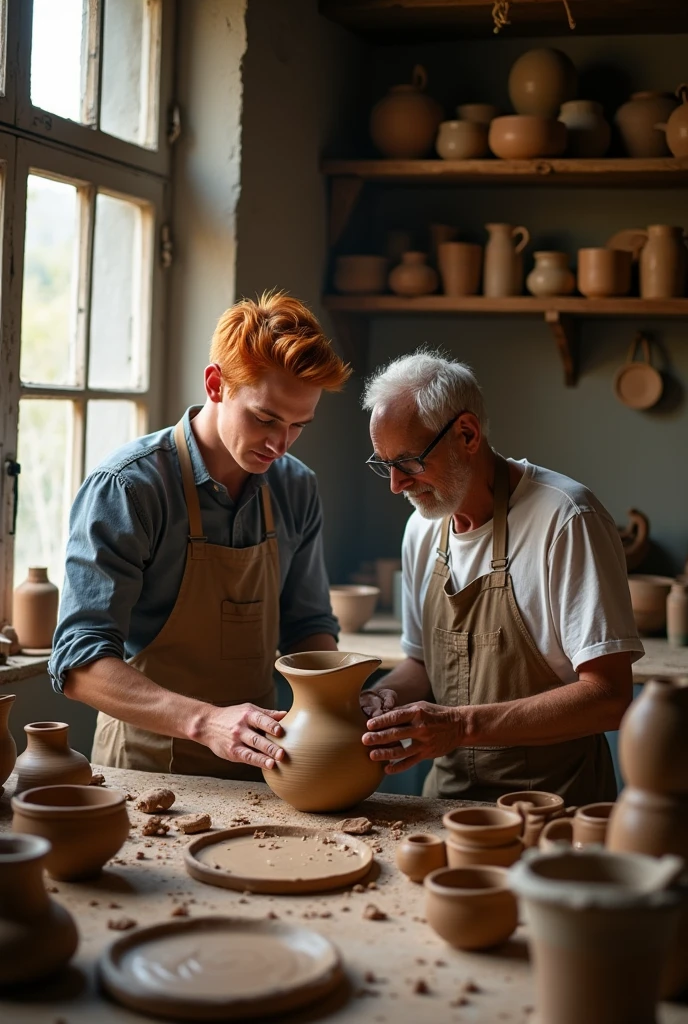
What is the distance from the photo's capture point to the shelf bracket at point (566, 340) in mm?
4305

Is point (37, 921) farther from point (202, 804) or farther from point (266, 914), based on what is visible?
point (202, 804)

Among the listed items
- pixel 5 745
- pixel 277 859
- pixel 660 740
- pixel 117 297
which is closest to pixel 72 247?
pixel 117 297

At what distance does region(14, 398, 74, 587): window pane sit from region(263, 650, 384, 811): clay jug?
1.32 m

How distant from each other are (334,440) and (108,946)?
3251 millimetres

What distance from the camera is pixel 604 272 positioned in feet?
14.0

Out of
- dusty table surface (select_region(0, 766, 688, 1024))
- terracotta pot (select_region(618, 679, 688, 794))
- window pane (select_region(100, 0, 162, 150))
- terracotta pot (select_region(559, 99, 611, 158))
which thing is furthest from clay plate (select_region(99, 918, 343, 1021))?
terracotta pot (select_region(559, 99, 611, 158))

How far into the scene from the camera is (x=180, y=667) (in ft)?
9.05

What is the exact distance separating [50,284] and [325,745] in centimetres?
178

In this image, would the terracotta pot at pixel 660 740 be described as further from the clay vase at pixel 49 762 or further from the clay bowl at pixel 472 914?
the clay vase at pixel 49 762

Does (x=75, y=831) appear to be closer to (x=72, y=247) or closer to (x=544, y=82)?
(x=72, y=247)

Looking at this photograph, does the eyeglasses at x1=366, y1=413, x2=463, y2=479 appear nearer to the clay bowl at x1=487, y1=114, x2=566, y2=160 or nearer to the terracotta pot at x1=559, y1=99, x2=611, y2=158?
the clay bowl at x1=487, y1=114, x2=566, y2=160

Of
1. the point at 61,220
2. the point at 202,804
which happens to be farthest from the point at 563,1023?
the point at 61,220

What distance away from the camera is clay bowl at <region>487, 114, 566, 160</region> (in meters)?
4.16

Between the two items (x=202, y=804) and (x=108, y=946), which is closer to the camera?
(x=108, y=946)
